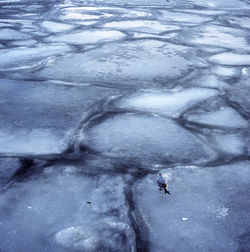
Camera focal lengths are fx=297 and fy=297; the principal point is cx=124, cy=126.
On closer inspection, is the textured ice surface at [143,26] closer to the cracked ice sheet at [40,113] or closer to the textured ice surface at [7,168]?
the cracked ice sheet at [40,113]

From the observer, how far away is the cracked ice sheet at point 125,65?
5.61 feet

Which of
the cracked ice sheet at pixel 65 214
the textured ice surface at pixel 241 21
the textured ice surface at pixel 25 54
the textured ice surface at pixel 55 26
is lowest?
the textured ice surface at pixel 241 21

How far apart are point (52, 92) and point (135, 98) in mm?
421

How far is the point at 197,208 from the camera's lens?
0.80 meters

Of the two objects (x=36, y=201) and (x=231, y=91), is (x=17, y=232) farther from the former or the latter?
(x=231, y=91)

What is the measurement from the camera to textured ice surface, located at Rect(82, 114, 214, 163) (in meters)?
1.02

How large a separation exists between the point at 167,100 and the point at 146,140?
0.40 metres

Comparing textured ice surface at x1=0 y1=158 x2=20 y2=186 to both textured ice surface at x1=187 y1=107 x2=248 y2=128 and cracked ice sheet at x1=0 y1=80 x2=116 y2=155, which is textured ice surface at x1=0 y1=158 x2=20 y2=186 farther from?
textured ice surface at x1=187 y1=107 x2=248 y2=128

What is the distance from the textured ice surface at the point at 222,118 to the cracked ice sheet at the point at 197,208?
295 millimetres

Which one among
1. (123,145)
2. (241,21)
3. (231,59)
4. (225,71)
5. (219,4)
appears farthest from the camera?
(219,4)

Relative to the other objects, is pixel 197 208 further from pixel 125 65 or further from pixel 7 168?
pixel 125 65

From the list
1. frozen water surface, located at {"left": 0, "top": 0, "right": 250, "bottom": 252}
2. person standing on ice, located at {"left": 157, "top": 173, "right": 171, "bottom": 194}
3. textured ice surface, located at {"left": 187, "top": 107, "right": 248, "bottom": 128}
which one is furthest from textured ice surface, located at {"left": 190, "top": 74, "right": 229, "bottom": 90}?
person standing on ice, located at {"left": 157, "top": 173, "right": 171, "bottom": 194}

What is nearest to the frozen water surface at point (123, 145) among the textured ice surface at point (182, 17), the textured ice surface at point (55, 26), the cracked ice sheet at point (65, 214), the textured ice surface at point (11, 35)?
the cracked ice sheet at point (65, 214)

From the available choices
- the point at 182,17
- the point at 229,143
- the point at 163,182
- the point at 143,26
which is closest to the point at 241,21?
the point at 182,17
